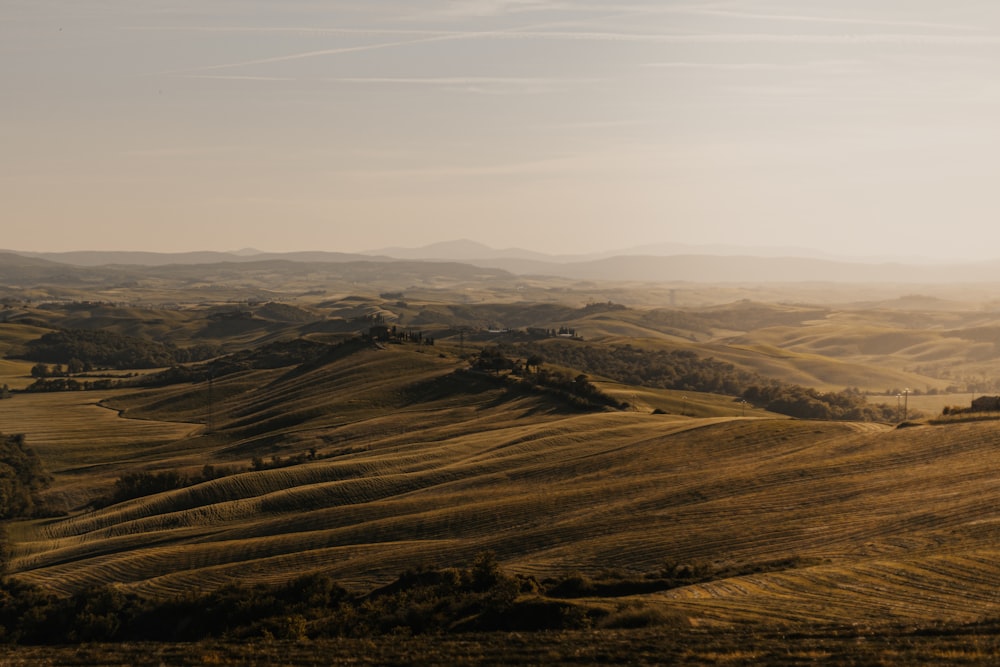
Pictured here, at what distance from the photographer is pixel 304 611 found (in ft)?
158

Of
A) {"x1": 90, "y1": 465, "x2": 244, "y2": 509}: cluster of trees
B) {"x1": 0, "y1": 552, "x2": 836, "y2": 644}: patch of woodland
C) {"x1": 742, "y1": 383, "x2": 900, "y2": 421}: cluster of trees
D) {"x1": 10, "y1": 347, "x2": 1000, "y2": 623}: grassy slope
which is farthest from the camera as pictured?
{"x1": 742, "y1": 383, "x2": 900, "y2": 421}: cluster of trees

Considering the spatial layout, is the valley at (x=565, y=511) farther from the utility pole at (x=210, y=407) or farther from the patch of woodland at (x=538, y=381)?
the utility pole at (x=210, y=407)

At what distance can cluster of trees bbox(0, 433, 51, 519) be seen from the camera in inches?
3853

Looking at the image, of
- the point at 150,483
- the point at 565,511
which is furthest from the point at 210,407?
the point at 565,511

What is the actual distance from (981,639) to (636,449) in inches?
2349

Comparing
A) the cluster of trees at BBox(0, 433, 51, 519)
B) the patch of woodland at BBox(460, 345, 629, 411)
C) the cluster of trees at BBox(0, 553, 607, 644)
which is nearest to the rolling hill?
the cluster of trees at BBox(0, 433, 51, 519)

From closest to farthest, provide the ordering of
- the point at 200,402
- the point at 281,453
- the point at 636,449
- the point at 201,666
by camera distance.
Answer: the point at 201,666 → the point at 636,449 → the point at 281,453 → the point at 200,402

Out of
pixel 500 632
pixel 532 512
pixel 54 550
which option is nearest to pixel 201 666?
pixel 500 632

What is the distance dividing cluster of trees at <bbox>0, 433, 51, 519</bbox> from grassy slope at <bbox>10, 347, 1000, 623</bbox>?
4708mm

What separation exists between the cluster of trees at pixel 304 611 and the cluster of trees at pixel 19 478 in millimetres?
44991

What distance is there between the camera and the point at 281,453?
116 meters

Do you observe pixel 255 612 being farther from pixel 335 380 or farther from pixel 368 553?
pixel 335 380

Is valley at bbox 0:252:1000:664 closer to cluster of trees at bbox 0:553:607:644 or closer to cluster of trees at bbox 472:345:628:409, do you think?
cluster of trees at bbox 472:345:628:409

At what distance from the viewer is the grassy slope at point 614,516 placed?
43500 mm
